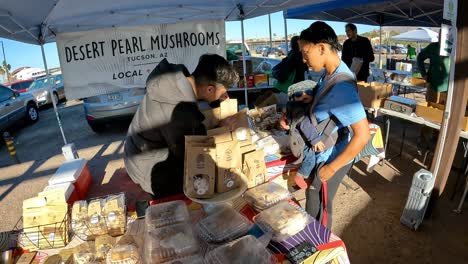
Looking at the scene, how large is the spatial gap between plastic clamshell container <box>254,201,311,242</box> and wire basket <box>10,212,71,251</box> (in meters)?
1.20

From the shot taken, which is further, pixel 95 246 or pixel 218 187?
pixel 218 187

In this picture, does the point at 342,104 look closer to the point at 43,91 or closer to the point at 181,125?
the point at 181,125

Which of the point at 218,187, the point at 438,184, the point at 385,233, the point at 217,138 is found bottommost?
the point at 385,233

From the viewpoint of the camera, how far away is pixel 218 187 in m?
1.72

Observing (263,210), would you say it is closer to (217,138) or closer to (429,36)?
(217,138)

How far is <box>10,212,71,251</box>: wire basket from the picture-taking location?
65.1 inches

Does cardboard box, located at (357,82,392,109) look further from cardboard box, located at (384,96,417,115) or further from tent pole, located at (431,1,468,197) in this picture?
tent pole, located at (431,1,468,197)

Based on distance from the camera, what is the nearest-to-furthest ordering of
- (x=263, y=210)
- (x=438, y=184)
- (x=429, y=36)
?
1. (x=263, y=210)
2. (x=438, y=184)
3. (x=429, y=36)

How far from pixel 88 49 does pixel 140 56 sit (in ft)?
2.80

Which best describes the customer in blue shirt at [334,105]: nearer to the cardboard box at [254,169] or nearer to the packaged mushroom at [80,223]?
the cardboard box at [254,169]

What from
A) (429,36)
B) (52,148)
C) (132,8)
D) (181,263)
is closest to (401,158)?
(181,263)

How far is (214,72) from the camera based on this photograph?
5.55 feet

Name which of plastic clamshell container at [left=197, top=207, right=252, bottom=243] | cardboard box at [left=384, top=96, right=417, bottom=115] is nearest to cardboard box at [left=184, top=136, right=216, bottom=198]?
plastic clamshell container at [left=197, top=207, right=252, bottom=243]

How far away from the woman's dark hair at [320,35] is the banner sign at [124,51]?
152 inches
